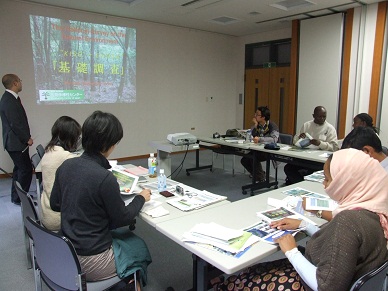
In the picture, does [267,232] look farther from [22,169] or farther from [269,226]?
[22,169]

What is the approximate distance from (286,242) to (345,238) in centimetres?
36

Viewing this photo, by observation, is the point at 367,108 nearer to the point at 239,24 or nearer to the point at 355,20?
the point at 355,20

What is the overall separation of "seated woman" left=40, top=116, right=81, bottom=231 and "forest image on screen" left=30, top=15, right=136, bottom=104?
3.42 meters

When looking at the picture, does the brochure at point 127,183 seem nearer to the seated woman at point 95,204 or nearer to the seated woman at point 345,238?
the seated woman at point 95,204

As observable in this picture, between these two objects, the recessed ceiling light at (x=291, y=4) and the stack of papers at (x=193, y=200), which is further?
the recessed ceiling light at (x=291, y=4)

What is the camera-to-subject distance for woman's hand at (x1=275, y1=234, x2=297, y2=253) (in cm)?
136

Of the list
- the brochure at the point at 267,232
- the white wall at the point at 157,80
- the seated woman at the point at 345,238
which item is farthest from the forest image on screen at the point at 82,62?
the seated woman at the point at 345,238

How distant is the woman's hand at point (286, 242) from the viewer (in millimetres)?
1357

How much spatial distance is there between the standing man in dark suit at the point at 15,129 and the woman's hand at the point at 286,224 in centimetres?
314

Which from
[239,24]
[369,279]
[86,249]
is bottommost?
[86,249]

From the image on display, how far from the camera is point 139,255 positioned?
5.34ft

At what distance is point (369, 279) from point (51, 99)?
539cm

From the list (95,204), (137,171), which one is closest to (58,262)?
(95,204)

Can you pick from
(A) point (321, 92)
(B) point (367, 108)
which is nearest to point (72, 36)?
(A) point (321, 92)
